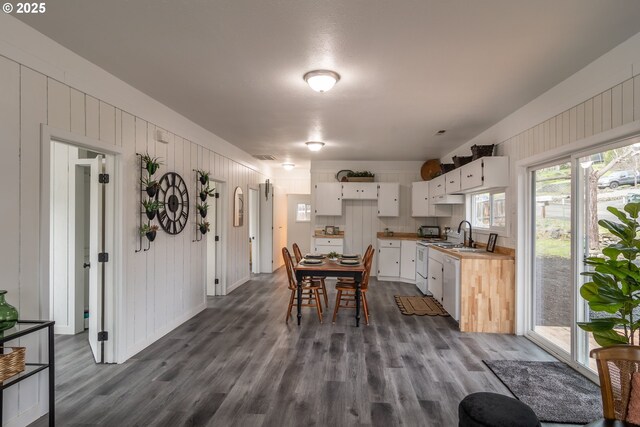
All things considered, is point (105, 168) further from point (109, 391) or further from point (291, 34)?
point (291, 34)

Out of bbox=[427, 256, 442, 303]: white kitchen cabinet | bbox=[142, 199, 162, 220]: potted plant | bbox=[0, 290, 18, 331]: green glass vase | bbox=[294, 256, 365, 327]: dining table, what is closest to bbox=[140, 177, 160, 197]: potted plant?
bbox=[142, 199, 162, 220]: potted plant

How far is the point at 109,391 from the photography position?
2.55 meters

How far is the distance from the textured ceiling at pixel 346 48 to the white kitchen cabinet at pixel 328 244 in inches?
137

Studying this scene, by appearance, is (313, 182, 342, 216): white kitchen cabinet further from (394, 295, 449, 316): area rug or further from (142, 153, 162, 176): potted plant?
(142, 153, 162, 176): potted plant

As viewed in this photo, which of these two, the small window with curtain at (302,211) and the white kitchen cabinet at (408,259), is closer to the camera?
the white kitchen cabinet at (408,259)

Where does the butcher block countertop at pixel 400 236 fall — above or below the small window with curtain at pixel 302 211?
below

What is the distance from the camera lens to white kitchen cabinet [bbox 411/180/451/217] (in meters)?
6.55

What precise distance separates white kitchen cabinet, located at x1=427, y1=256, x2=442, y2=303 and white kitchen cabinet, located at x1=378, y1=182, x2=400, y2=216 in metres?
1.86

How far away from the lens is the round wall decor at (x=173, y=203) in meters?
3.66

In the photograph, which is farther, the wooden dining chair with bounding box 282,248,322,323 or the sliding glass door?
the wooden dining chair with bounding box 282,248,322,323

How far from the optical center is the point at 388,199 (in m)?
6.94

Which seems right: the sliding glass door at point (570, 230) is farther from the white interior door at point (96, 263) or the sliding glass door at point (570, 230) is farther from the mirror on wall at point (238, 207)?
the mirror on wall at point (238, 207)

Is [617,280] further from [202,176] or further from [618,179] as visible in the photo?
[202,176]

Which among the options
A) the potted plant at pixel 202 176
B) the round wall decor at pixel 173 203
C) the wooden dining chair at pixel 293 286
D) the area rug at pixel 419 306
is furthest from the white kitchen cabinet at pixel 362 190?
the round wall decor at pixel 173 203
